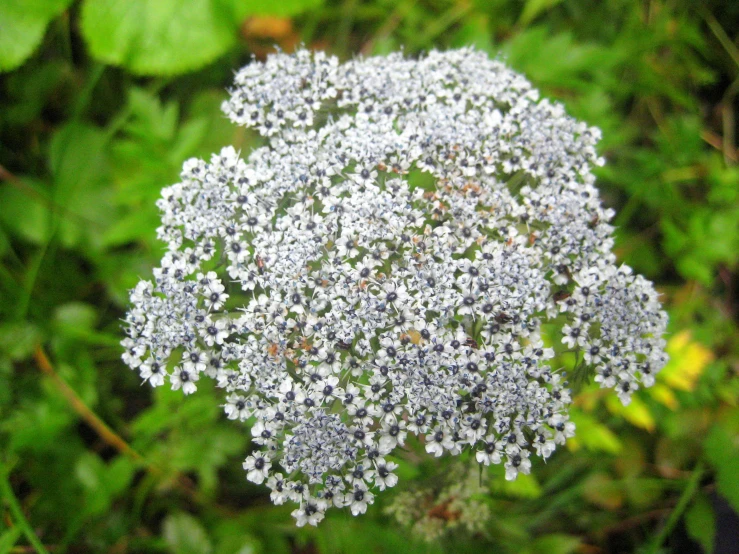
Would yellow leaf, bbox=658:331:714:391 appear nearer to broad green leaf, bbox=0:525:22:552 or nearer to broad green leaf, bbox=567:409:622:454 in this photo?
broad green leaf, bbox=567:409:622:454

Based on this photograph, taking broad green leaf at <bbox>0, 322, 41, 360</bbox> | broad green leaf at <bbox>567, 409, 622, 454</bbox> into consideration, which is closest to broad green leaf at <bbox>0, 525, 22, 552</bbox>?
broad green leaf at <bbox>0, 322, 41, 360</bbox>

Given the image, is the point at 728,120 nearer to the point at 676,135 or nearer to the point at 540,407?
the point at 676,135

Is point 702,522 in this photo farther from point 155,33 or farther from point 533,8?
point 155,33

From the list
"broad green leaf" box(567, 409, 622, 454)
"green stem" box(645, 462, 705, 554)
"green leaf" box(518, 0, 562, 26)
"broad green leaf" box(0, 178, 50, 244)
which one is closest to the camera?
"green stem" box(645, 462, 705, 554)

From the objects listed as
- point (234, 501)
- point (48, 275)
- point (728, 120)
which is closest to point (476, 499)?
point (234, 501)

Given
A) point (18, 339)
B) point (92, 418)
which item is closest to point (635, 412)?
point (92, 418)

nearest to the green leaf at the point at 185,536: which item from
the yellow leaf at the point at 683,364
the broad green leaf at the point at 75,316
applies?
the broad green leaf at the point at 75,316

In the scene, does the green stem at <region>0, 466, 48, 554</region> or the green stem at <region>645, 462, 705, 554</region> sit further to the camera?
the green stem at <region>645, 462, 705, 554</region>
